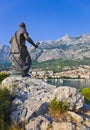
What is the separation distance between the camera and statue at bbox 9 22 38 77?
15.4 m

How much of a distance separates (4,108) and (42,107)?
59.0 inches

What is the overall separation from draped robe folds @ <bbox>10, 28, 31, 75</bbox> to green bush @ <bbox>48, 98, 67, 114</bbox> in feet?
11.9

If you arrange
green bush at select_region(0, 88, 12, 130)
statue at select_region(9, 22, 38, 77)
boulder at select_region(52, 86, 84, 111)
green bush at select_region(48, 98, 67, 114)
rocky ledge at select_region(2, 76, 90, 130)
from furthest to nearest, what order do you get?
statue at select_region(9, 22, 38, 77) < boulder at select_region(52, 86, 84, 111) < green bush at select_region(48, 98, 67, 114) < rocky ledge at select_region(2, 76, 90, 130) < green bush at select_region(0, 88, 12, 130)

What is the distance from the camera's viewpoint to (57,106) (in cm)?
1209

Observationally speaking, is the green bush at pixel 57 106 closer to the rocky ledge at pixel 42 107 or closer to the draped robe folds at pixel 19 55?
the rocky ledge at pixel 42 107

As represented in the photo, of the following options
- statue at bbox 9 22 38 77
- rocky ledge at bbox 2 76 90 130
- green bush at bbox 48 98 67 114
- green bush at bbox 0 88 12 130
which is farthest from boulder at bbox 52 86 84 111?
statue at bbox 9 22 38 77

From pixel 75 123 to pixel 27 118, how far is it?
1.75 m

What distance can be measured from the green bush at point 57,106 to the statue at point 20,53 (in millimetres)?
3547

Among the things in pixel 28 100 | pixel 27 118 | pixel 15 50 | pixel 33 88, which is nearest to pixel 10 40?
pixel 15 50

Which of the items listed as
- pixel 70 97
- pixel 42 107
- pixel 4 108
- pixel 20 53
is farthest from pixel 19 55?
pixel 4 108

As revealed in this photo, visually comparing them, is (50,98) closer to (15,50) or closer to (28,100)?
(28,100)

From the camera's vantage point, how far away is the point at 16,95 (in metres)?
12.8

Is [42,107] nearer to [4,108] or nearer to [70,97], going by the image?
[70,97]

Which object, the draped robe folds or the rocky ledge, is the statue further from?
the rocky ledge
